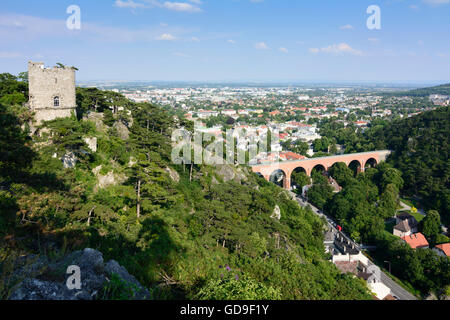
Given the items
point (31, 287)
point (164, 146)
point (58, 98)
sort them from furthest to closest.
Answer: point (164, 146), point (58, 98), point (31, 287)

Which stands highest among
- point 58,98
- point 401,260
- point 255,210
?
point 58,98

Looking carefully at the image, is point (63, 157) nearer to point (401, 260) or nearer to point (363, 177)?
point (401, 260)

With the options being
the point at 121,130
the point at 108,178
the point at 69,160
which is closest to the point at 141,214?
the point at 108,178

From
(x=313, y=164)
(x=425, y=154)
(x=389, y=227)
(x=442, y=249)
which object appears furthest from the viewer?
(x=425, y=154)

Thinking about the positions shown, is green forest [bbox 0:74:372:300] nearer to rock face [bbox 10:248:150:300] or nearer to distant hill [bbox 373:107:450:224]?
rock face [bbox 10:248:150:300]

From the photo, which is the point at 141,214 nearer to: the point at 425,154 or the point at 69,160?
the point at 69,160

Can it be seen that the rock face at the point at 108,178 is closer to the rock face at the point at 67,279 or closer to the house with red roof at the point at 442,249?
the rock face at the point at 67,279
